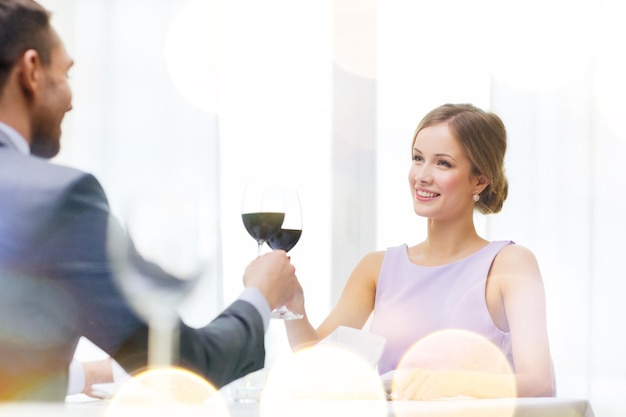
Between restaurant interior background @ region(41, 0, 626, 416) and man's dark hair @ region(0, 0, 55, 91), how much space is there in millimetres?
2051

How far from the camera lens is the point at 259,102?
3457 mm

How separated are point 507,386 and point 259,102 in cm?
204

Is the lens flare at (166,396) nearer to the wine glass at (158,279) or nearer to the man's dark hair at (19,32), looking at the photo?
the wine glass at (158,279)

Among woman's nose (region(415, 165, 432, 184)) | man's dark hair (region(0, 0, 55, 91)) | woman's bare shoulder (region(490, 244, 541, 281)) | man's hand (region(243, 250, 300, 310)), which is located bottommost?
woman's bare shoulder (region(490, 244, 541, 281))

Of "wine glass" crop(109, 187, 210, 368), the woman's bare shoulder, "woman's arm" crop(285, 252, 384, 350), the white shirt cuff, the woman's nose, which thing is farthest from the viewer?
"woman's arm" crop(285, 252, 384, 350)

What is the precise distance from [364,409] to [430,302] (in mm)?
1132

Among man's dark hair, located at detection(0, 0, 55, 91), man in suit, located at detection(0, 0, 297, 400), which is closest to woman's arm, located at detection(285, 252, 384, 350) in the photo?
man in suit, located at detection(0, 0, 297, 400)

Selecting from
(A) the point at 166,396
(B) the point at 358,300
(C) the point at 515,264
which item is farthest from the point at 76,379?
(C) the point at 515,264

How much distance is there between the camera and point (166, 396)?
1271 mm

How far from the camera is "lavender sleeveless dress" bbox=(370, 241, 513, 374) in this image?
2.22 meters

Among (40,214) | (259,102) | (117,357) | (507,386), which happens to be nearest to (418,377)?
(507,386)

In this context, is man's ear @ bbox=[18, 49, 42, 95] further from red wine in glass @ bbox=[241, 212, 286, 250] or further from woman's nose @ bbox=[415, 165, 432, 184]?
woman's nose @ bbox=[415, 165, 432, 184]

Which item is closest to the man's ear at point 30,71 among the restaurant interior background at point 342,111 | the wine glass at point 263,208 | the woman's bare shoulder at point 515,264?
the wine glass at point 263,208

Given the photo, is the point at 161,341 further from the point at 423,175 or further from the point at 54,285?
the point at 423,175
